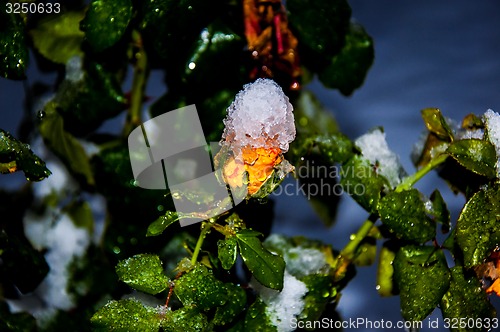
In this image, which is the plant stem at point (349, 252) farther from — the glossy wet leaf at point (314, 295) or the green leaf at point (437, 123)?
the green leaf at point (437, 123)

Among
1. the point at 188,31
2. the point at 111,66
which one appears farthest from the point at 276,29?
the point at 111,66

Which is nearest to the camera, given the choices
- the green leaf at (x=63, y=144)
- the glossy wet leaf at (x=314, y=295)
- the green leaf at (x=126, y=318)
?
the green leaf at (x=126, y=318)

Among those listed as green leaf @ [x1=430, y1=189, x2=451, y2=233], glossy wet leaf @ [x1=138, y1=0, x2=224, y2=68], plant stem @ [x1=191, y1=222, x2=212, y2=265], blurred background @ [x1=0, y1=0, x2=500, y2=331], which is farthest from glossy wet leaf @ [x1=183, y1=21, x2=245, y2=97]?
green leaf @ [x1=430, y1=189, x2=451, y2=233]

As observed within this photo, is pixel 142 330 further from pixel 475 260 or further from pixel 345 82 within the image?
pixel 345 82

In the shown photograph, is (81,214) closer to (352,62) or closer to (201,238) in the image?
(201,238)

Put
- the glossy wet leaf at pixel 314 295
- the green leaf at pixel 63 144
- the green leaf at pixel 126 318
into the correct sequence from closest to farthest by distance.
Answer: the green leaf at pixel 126 318 → the glossy wet leaf at pixel 314 295 → the green leaf at pixel 63 144

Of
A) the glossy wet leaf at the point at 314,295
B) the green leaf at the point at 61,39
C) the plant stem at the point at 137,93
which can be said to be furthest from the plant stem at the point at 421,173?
the green leaf at the point at 61,39
